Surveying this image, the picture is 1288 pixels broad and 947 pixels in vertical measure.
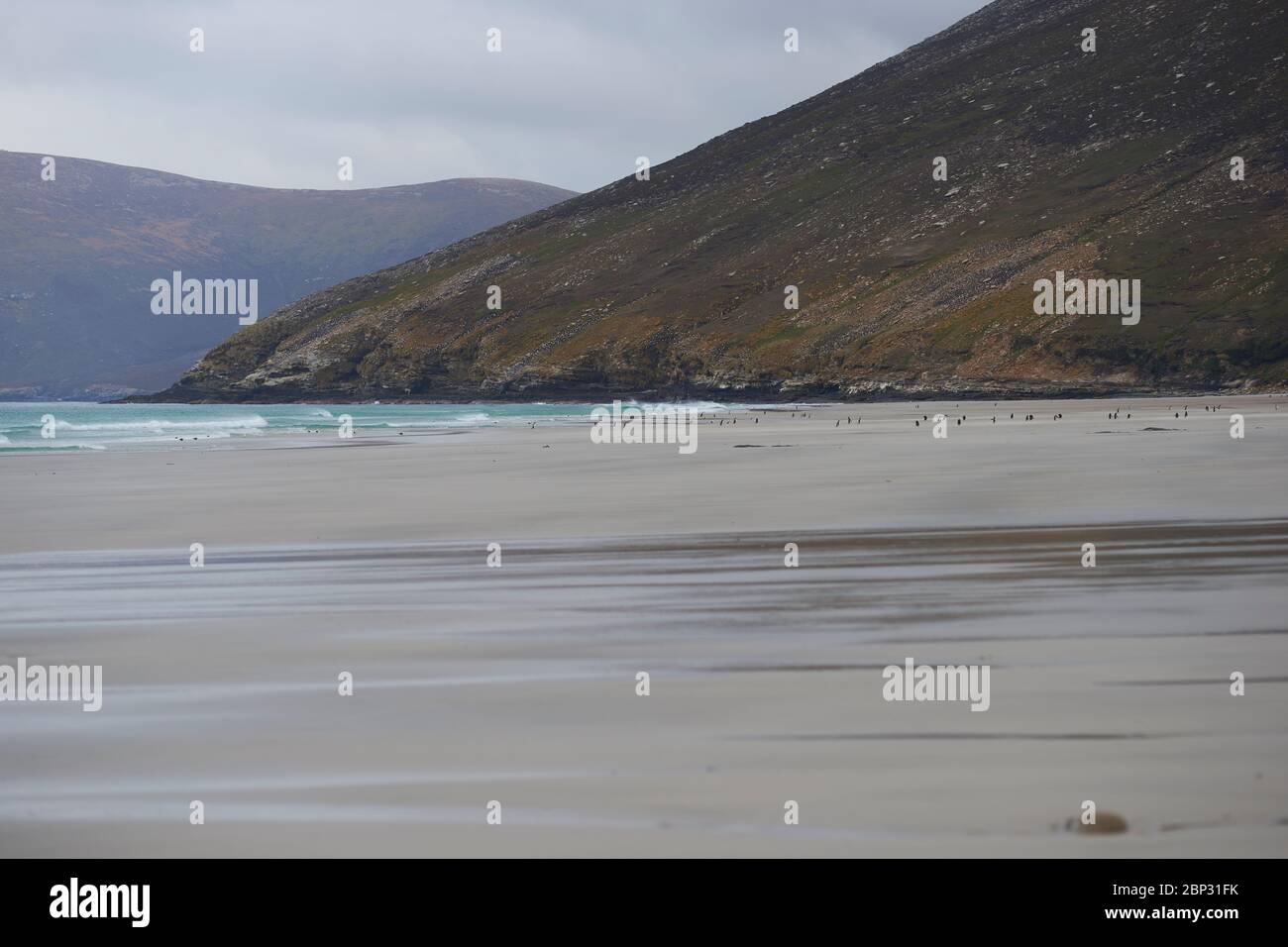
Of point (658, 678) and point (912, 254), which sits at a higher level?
point (912, 254)

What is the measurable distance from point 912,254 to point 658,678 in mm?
132463

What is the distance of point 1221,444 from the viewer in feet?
107

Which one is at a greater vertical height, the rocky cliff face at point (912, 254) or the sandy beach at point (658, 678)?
the rocky cliff face at point (912, 254)

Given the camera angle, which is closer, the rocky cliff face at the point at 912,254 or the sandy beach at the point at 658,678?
the sandy beach at the point at 658,678

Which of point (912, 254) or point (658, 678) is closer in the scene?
point (658, 678)

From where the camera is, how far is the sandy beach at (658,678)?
601 cm

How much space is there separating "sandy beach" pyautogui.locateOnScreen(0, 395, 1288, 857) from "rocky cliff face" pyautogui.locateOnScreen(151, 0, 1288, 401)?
287 feet

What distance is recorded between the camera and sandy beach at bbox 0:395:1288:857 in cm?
601

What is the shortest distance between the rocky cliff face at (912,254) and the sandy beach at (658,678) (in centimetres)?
8754

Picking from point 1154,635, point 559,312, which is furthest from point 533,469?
A: point 559,312

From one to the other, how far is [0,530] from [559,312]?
5395 inches

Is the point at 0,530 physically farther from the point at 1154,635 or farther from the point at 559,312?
the point at 559,312

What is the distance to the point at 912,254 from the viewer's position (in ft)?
449
